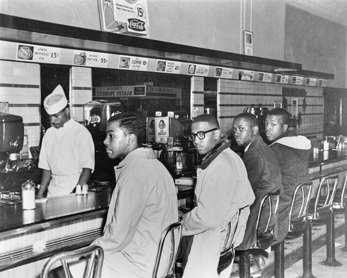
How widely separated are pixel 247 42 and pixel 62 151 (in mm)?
5625

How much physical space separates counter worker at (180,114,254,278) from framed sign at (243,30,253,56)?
6.26 metres

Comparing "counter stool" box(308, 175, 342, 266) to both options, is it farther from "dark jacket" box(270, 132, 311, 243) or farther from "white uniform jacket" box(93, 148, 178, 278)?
"white uniform jacket" box(93, 148, 178, 278)

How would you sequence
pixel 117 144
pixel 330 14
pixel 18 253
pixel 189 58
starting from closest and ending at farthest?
pixel 117 144, pixel 18 253, pixel 189 58, pixel 330 14

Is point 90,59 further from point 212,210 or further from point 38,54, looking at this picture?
point 212,210

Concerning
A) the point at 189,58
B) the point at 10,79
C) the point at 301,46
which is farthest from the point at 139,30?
the point at 301,46

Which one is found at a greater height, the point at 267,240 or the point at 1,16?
the point at 1,16

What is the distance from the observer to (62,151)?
13.5ft

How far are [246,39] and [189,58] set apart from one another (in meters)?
2.62

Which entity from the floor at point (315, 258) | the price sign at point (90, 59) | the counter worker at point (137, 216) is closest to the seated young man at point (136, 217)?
the counter worker at point (137, 216)

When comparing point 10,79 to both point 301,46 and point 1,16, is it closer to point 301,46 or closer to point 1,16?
point 1,16

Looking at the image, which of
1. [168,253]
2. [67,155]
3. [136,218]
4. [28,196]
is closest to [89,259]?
[136,218]

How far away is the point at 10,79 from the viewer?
15.8 feet

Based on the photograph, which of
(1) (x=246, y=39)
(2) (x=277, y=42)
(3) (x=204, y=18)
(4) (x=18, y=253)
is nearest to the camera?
(4) (x=18, y=253)

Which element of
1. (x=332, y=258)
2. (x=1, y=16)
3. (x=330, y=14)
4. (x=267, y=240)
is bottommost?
(x=332, y=258)
